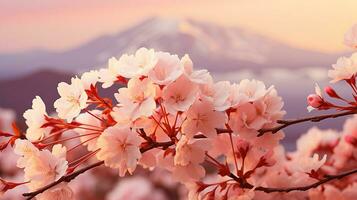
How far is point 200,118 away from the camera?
1.39 feet

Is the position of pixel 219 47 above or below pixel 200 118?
below

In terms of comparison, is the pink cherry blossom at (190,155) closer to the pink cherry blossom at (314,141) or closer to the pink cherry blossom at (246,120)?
the pink cherry blossom at (246,120)

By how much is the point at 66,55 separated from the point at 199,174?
2.08 metres

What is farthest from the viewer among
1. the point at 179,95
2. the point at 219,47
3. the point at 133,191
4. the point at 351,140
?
the point at 219,47

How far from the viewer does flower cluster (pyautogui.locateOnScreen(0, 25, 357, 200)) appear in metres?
0.42

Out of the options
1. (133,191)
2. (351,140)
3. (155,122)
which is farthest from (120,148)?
(133,191)

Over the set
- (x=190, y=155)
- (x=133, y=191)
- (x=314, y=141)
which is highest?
(x=190, y=155)

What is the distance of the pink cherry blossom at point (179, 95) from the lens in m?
0.41

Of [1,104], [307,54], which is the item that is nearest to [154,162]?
[307,54]

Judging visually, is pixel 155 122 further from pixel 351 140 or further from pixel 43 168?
pixel 351 140

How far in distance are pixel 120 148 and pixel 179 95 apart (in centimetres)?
5

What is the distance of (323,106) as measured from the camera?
0.46 m

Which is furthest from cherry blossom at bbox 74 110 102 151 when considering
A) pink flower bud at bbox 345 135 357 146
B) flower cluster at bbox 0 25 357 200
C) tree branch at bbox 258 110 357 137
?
pink flower bud at bbox 345 135 357 146

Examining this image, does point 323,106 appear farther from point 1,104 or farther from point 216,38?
point 1,104
